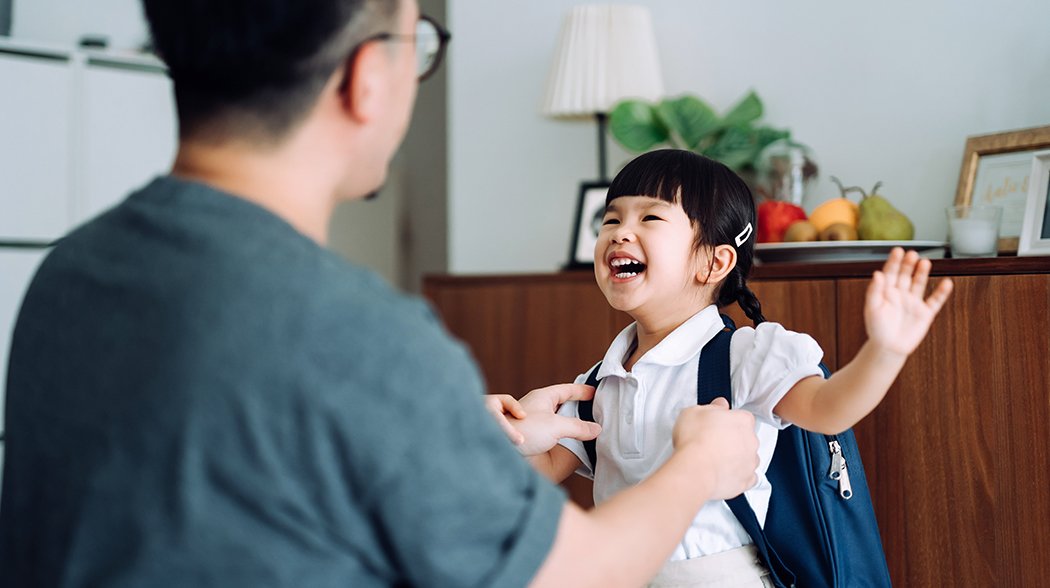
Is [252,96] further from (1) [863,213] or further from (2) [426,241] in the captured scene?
(2) [426,241]

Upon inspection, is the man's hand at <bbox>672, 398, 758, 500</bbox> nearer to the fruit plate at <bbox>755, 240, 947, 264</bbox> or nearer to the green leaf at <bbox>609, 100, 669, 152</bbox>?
the fruit plate at <bbox>755, 240, 947, 264</bbox>

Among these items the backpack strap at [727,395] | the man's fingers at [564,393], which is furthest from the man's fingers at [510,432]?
the backpack strap at [727,395]

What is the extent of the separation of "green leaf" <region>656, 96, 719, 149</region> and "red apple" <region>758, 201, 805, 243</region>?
46cm

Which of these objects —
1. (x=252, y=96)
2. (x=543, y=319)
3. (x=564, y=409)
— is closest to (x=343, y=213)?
(x=543, y=319)

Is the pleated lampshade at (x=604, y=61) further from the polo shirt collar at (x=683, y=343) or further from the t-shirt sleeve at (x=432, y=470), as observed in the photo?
the t-shirt sleeve at (x=432, y=470)

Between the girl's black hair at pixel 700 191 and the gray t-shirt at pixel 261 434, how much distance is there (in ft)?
2.44

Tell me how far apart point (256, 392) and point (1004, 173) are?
1.83 m

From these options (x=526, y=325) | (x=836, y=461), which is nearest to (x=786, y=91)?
(x=526, y=325)

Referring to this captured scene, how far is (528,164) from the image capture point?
3361 millimetres

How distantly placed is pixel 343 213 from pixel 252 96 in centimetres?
397

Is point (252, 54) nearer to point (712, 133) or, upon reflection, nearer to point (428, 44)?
point (428, 44)

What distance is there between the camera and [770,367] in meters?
1.24

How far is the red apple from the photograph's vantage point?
2170 mm

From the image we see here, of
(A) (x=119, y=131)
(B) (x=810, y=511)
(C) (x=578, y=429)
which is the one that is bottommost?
(B) (x=810, y=511)
